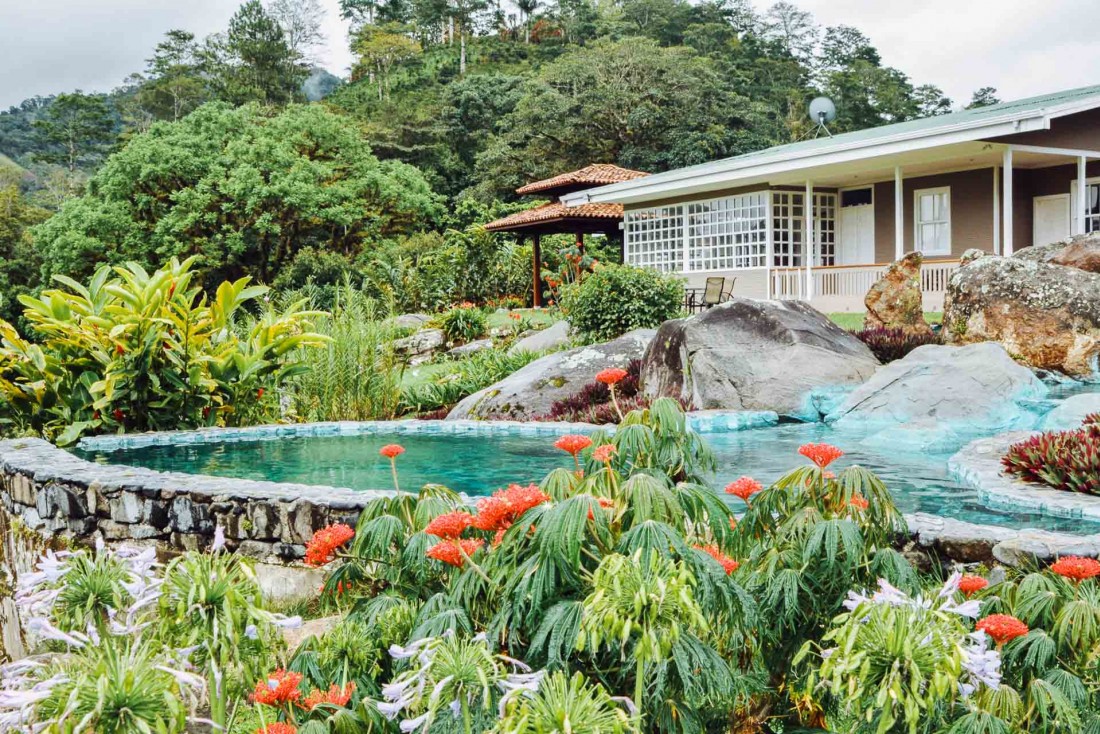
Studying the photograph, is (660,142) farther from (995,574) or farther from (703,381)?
(995,574)

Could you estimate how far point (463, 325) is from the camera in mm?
17672

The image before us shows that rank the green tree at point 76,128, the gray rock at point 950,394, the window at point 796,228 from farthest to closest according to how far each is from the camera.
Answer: the green tree at point 76,128
the window at point 796,228
the gray rock at point 950,394

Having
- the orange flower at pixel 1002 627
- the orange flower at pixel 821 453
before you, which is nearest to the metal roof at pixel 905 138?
the orange flower at pixel 821 453

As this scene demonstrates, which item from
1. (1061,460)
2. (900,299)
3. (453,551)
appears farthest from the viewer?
(900,299)

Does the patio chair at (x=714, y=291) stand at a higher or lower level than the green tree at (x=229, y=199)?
lower

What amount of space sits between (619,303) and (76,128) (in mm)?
42926

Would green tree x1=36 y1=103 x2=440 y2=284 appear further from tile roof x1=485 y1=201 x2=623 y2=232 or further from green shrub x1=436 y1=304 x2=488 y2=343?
green shrub x1=436 y1=304 x2=488 y2=343

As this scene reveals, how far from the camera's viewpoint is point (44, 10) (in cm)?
4647

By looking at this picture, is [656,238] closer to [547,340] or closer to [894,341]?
[547,340]

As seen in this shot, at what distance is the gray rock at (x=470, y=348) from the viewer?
54.5 ft

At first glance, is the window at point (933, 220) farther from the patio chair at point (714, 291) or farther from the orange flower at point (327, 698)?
the orange flower at point (327, 698)

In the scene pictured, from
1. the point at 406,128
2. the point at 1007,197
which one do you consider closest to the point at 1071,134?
the point at 1007,197

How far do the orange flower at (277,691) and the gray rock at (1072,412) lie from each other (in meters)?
6.98

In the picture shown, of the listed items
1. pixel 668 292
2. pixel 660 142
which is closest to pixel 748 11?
pixel 660 142
